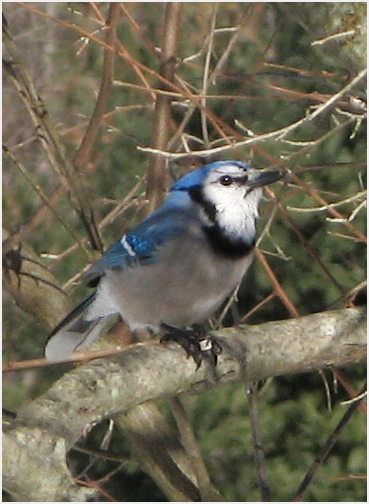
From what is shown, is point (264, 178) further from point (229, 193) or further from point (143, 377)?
point (143, 377)

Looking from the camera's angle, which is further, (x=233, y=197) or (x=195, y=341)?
(x=233, y=197)

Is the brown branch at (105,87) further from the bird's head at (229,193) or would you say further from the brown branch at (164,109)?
the bird's head at (229,193)

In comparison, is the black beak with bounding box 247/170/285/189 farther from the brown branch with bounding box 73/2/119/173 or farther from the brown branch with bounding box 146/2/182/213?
the brown branch with bounding box 73/2/119/173

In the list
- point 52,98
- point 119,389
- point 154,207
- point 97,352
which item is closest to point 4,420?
point 97,352

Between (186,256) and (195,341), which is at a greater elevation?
(186,256)

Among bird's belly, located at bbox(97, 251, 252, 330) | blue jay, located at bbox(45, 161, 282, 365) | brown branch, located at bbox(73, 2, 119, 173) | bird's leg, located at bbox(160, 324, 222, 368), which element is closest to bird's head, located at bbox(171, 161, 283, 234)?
blue jay, located at bbox(45, 161, 282, 365)

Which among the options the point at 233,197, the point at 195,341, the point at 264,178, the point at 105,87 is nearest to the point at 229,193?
the point at 233,197

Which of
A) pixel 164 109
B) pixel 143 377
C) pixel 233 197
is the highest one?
pixel 164 109
